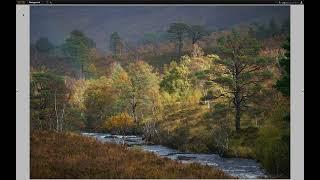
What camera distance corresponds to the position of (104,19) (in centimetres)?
891

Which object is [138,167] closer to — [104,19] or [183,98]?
[183,98]

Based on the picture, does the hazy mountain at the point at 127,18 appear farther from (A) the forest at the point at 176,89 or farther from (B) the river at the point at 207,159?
(B) the river at the point at 207,159

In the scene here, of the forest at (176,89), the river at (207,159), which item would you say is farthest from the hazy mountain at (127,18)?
the river at (207,159)

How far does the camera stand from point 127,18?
8914 mm

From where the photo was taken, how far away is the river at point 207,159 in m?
8.93

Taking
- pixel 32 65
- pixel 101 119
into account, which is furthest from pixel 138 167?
pixel 32 65

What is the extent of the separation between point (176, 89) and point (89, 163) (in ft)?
3.22

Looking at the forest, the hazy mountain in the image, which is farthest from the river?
the hazy mountain

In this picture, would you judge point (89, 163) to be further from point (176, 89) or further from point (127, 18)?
point (127, 18)

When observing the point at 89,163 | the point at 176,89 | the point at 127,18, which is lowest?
the point at 89,163

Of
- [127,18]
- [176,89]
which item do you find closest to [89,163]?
[176,89]

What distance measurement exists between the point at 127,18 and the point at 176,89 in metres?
0.74

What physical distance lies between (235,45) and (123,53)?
3.17ft

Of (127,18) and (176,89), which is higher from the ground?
(127,18)
